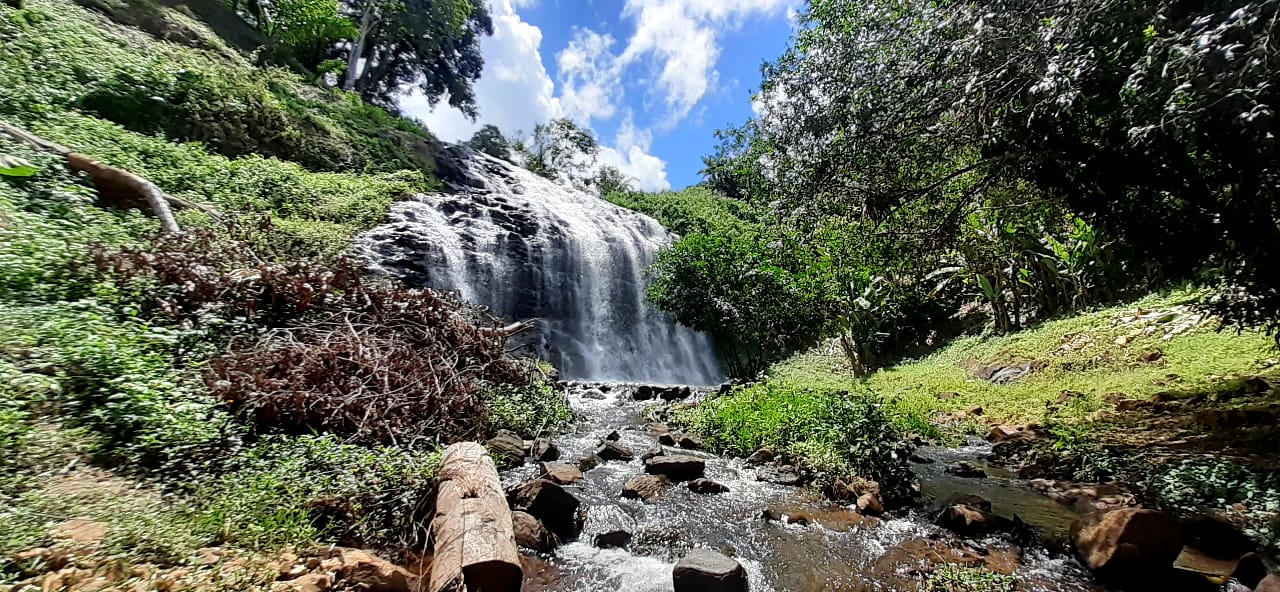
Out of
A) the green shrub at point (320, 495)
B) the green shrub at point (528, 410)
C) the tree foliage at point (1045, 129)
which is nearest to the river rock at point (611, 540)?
the green shrub at point (320, 495)

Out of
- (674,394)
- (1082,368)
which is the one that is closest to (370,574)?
(674,394)

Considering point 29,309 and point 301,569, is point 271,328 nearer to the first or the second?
point 29,309

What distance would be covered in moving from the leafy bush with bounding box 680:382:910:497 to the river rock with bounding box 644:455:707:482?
3.66 feet

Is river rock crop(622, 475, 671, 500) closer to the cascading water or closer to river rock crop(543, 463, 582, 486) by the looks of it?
river rock crop(543, 463, 582, 486)

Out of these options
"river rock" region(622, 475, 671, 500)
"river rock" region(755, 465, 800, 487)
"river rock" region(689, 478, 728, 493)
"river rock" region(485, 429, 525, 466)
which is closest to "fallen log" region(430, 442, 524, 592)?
"river rock" region(622, 475, 671, 500)

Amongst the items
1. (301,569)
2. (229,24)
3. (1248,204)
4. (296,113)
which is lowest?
(301,569)

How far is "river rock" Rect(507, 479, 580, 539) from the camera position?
14.2 ft

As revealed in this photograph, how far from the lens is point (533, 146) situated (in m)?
42.3

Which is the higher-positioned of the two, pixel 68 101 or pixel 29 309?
pixel 68 101

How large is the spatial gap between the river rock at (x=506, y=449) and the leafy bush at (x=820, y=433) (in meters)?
2.55

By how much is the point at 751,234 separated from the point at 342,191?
1174cm

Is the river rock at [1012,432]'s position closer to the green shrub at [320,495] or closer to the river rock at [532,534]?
the river rock at [532,534]

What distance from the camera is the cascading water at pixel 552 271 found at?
16031 mm

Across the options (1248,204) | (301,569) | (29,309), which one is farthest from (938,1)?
(29,309)
